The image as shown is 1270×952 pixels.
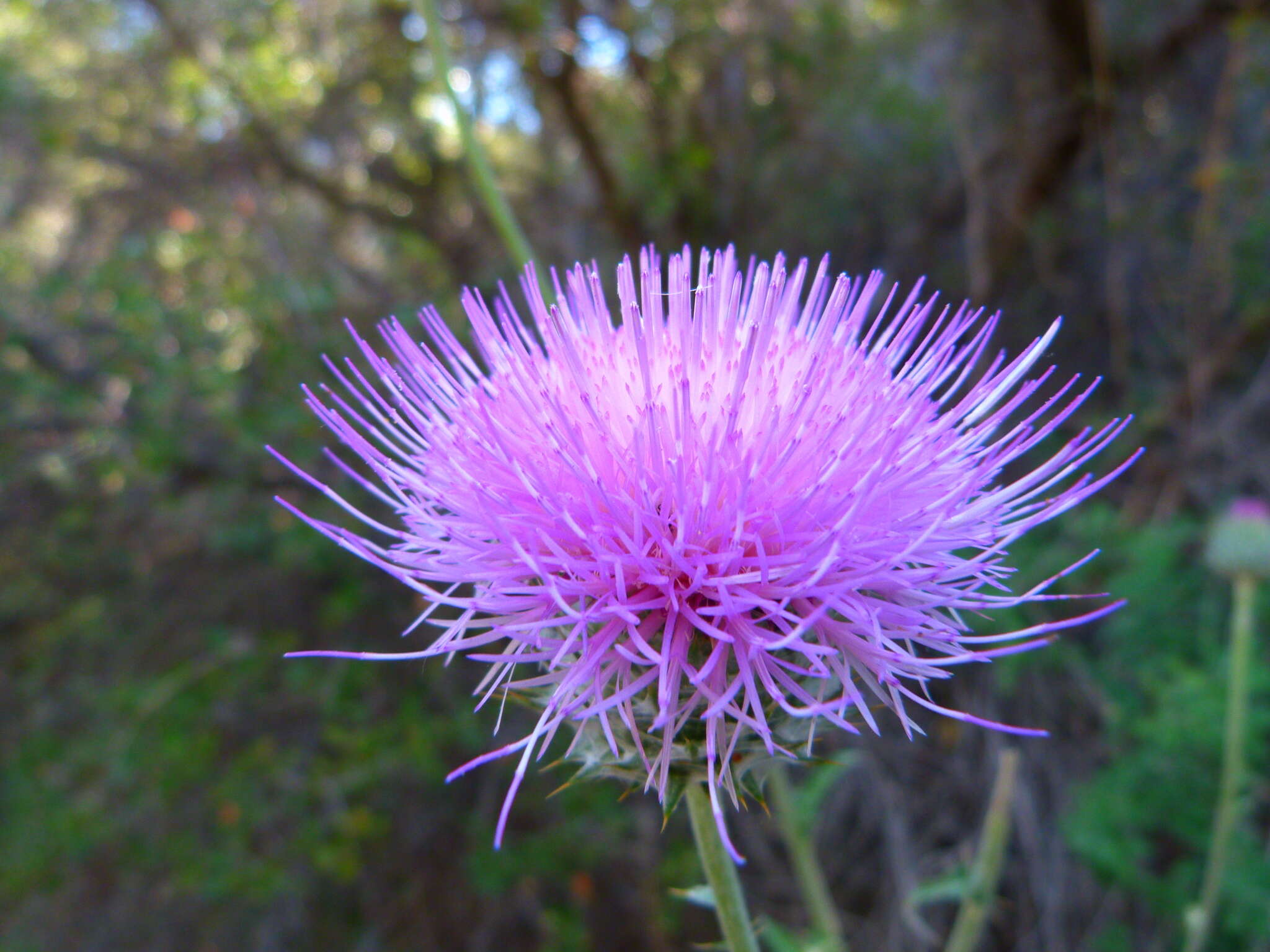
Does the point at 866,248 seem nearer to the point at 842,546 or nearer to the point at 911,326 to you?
the point at 911,326

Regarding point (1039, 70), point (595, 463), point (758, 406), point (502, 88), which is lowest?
point (595, 463)

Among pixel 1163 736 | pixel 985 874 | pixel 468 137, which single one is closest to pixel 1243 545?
pixel 1163 736

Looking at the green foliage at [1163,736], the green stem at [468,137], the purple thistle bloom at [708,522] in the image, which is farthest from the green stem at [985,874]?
the green stem at [468,137]

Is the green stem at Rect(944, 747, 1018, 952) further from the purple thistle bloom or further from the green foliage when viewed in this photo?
the green foliage

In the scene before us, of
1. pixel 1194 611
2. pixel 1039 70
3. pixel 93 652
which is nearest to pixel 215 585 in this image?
pixel 93 652

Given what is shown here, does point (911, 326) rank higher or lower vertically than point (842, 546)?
higher

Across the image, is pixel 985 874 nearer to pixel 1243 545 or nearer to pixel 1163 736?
pixel 1163 736

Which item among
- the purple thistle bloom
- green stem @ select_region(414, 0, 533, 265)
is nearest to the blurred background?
green stem @ select_region(414, 0, 533, 265)
